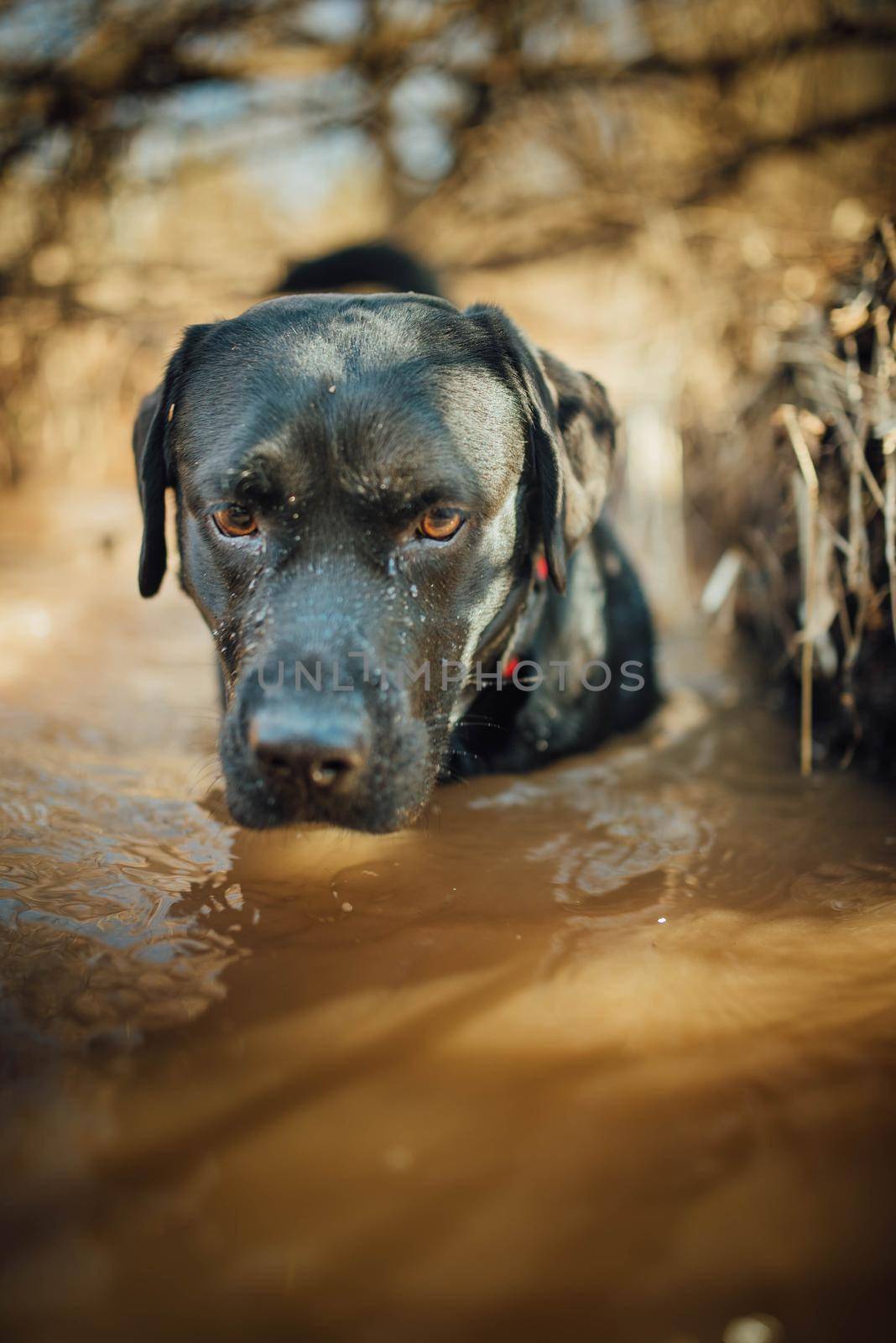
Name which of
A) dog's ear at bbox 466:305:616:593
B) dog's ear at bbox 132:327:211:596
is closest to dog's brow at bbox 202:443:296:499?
dog's ear at bbox 132:327:211:596

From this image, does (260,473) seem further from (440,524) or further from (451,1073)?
(451,1073)

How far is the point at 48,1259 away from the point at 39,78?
26.4ft

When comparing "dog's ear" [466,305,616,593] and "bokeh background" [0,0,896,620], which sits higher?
"bokeh background" [0,0,896,620]

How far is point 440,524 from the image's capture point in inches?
79.3

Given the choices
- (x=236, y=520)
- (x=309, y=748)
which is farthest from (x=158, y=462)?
(x=309, y=748)

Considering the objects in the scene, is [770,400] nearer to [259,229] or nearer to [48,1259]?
[48,1259]

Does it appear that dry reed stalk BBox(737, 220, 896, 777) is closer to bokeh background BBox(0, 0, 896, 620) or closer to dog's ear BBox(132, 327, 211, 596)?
dog's ear BBox(132, 327, 211, 596)

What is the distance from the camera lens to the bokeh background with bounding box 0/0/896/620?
6410 millimetres

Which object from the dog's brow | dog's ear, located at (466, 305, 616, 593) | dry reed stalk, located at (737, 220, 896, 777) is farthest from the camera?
dry reed stalk, located at (737, 220, 896, 777)

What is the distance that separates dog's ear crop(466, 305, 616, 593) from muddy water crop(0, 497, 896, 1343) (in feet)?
2.39

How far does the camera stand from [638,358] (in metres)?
5.04

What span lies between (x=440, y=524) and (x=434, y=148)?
657cm

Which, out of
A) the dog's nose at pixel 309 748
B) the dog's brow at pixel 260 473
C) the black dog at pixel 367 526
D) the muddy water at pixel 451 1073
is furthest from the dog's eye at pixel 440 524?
the muddy water at pixel 451 1073

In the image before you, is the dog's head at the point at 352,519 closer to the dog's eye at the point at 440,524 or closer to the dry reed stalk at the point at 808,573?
the dog's eye at the point at 440,524
